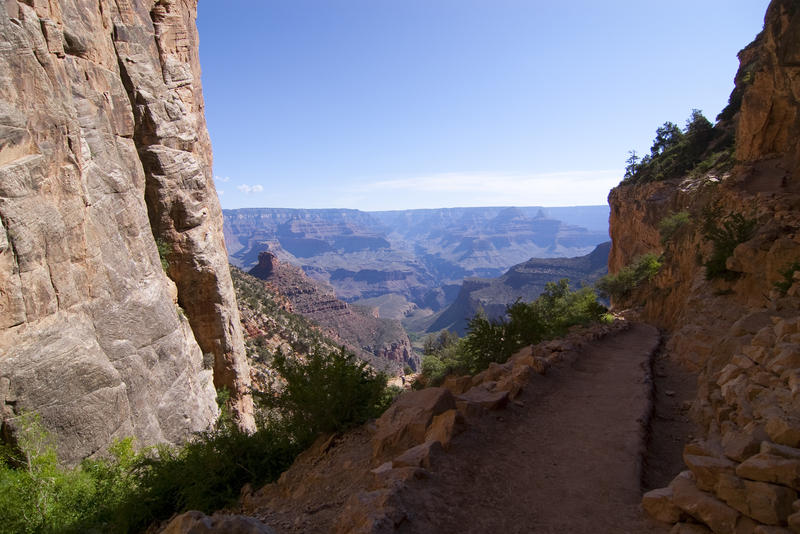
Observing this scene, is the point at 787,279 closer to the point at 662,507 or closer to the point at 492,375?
the point at 492,375

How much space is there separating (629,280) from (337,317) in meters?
80.3

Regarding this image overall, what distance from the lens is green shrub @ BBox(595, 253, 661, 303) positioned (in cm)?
2801

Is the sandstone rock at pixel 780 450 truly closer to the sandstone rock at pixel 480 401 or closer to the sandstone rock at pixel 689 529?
the sandstone rock at pixel 689 529

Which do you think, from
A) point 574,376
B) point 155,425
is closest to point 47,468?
point 155,425

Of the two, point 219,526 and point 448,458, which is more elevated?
point 219,526

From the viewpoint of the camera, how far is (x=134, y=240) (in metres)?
18.2

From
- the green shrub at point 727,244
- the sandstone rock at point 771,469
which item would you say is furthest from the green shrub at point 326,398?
the green shrub at point 727,244

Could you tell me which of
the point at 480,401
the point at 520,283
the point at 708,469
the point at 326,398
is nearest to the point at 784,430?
the point at 708,469

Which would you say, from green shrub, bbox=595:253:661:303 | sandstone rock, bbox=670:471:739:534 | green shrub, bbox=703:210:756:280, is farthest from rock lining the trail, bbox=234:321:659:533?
green shrub, bbox=595:253:661:303

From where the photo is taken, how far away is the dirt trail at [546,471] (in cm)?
458

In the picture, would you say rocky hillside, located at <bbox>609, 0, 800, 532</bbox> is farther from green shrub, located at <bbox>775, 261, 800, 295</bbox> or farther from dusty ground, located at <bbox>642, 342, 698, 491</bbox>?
dusty ground, located at <bbox>642, 342, 698, 491</bbox>

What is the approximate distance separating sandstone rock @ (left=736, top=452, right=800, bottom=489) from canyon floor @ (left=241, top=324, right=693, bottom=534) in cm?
101

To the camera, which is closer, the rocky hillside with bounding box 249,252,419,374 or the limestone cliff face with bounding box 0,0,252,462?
the limestone cliff face with bounding box 0,0,252,462

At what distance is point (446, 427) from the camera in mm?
6277
